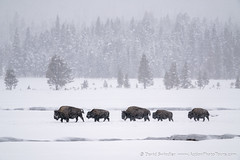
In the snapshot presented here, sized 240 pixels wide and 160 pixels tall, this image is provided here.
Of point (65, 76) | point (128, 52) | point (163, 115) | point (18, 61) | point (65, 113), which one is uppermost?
point (128, 52)

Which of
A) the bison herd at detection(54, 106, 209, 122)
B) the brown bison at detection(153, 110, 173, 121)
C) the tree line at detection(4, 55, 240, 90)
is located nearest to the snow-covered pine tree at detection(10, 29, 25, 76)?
the tree line at detection(4, 55, 240, 90)

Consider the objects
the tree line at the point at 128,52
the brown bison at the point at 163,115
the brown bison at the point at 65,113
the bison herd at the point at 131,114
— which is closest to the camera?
the brown bison at the point at 65,113

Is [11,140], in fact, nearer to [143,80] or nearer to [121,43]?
[143,80]

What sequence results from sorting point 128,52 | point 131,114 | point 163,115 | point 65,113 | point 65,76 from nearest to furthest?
point 65,113
point 131,114
point 163,115
point 65,76
point 128,52

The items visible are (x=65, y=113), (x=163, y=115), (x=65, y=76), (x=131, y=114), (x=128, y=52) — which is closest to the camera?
(x=65, y=113)

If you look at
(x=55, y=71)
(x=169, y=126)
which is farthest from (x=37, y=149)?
(x=55, y=71)

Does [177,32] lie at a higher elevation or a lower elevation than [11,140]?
higher

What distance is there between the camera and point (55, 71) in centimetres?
6331

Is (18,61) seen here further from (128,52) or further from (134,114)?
(134,114)

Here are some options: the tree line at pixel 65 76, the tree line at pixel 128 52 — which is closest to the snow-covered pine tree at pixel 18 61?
the tree line at pixel 128 52

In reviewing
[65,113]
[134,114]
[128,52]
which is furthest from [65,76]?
[128,52]

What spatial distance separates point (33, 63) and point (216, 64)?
5569 cm

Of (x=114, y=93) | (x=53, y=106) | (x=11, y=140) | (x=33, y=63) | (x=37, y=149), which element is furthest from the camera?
(x=33, y=63)

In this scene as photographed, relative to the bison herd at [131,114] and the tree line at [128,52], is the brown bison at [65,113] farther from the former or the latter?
the tree line at [128,52]
